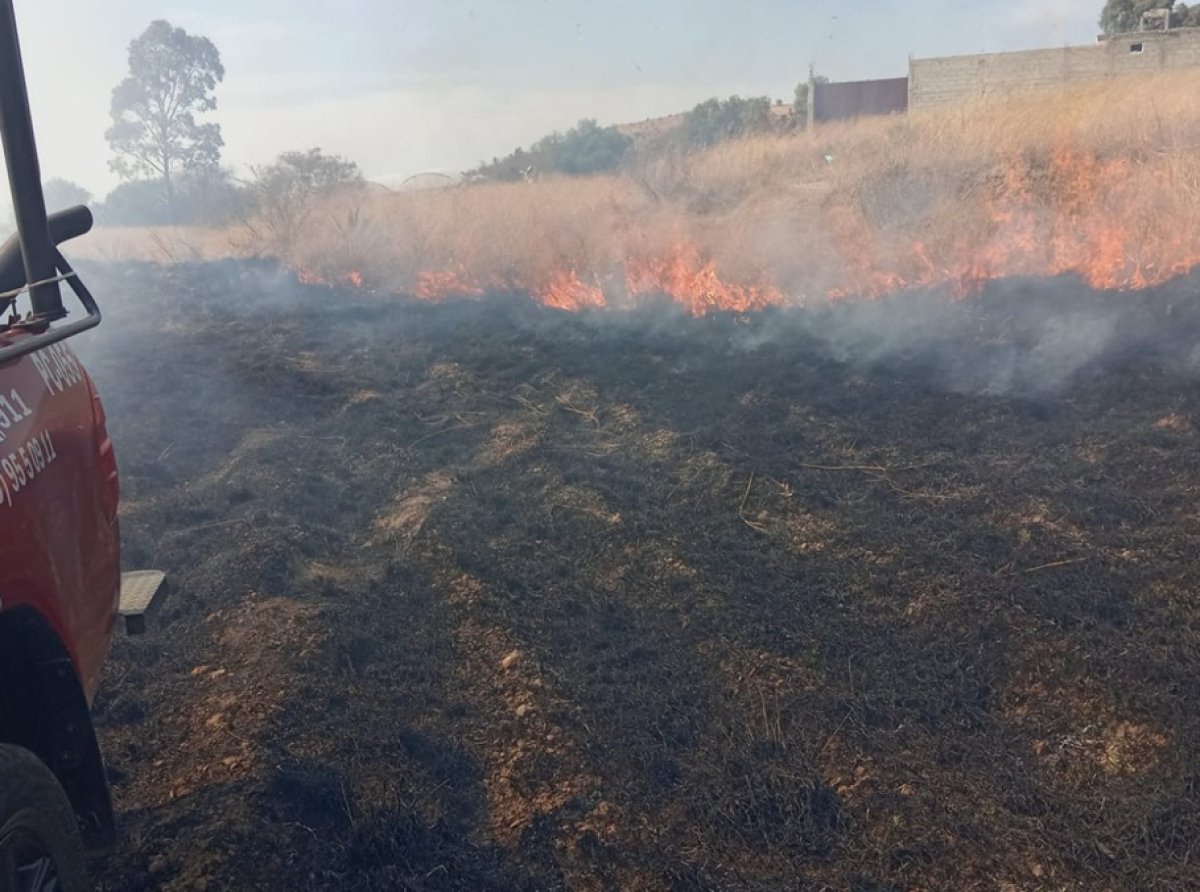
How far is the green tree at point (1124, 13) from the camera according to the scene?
3497 centimetres

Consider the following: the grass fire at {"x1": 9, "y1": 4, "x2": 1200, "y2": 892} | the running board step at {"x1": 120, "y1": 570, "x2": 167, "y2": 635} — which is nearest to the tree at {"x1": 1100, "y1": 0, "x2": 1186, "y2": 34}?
the grass fire at {"x1": 9, "y1": 4, "x2": 1200, "y2": 892}

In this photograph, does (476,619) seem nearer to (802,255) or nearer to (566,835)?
(566,835)

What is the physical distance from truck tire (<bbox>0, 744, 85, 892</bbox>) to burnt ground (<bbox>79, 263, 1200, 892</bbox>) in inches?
35.9

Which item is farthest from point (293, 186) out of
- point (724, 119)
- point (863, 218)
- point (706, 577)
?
point (706, 577)

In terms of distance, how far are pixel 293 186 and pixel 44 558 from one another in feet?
100

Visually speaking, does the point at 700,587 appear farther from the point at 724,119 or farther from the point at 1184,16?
the point at 1184,16

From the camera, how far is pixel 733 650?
473 cm

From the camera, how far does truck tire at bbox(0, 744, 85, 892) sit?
2.02 metres

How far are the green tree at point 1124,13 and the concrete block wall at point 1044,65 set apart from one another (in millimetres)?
15431

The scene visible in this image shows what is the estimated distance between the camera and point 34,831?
213 centimetres

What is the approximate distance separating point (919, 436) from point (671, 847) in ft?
17.5

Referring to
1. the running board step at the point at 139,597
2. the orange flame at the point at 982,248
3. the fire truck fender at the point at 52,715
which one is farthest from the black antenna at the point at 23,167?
the orange flame at the point at 982,248

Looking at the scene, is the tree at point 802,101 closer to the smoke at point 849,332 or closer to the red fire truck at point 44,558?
the smoke at point 849,332

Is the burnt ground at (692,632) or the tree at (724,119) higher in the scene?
the tree at (724,119)
